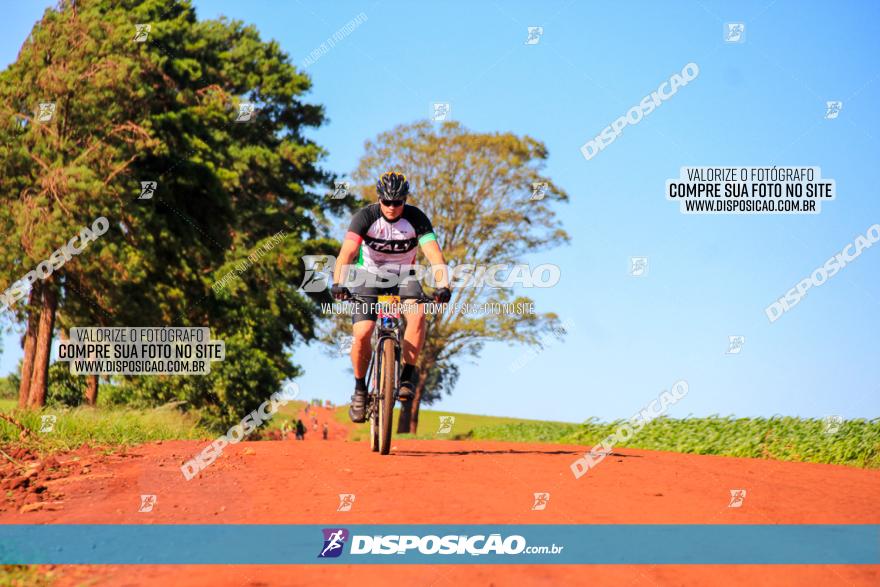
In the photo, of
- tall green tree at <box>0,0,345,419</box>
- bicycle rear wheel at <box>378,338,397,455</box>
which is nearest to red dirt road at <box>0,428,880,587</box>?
bicycle rear wheel at <box>378,338,397,455</box>

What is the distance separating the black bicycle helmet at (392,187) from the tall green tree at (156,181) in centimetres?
1192

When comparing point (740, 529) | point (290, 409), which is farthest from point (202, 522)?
point (290, 409)

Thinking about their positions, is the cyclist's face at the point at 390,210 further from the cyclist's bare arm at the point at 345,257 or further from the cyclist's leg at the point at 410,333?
the cyclist's leg at the point at 410,333

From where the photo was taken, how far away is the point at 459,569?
510 centimetres

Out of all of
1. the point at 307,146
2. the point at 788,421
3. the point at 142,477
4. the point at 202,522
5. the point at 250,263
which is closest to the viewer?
the point at 202,522

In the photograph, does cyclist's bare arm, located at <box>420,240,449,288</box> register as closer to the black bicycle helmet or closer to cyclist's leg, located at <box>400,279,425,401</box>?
cyclist's leg, located at <box>400,279,425,401</box>

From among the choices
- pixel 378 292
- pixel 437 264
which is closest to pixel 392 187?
pixel 437 264

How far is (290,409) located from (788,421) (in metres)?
33.7

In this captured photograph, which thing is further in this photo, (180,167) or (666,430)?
(180,167)

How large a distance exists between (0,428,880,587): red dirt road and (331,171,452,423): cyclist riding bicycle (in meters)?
1.28

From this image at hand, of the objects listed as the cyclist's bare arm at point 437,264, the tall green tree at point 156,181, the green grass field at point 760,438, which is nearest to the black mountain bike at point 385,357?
the cyclist's bare arm at point 437,264

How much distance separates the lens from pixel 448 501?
7.00 m

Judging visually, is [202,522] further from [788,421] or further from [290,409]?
[290,409]

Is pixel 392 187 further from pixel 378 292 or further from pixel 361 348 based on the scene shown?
pixel 361 348
